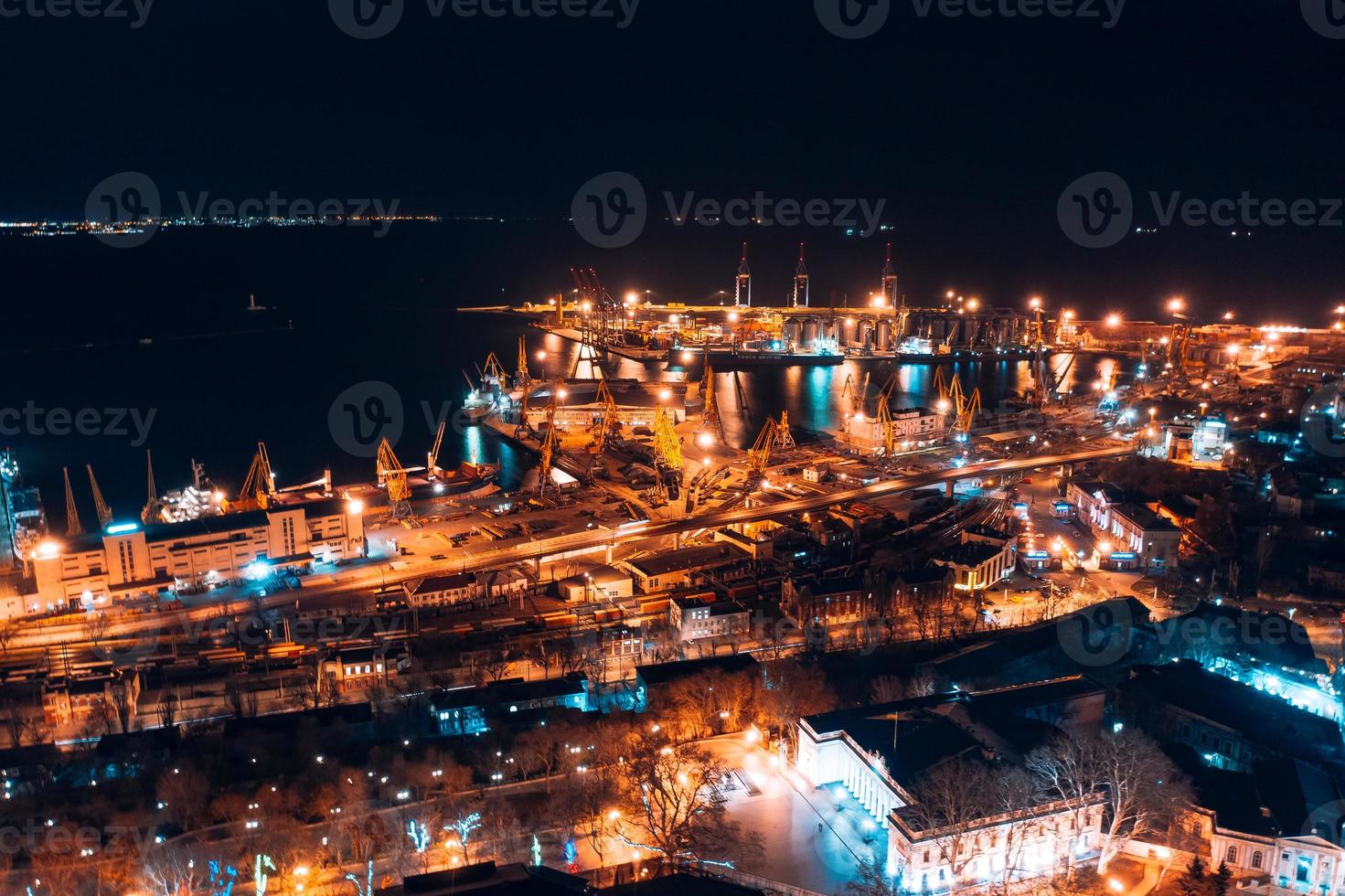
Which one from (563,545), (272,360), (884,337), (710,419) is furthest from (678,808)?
(884,337)

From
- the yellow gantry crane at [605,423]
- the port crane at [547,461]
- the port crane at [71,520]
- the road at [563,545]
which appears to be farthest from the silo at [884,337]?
the port crane at [71,520]

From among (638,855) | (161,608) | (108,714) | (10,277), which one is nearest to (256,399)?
(161,608)

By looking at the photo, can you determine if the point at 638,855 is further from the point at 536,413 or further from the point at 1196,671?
the point at 536,413

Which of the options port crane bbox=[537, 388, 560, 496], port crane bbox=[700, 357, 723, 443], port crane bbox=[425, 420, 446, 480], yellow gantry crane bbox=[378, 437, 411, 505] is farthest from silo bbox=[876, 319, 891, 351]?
yellow gantry crane bbox=[378, 437, 411, 505]

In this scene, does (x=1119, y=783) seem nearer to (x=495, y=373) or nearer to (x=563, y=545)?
(x=563, y=545)

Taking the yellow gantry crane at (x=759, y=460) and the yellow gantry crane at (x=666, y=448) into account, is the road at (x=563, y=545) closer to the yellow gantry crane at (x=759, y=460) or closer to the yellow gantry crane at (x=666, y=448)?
the yellow gantry crane at (x=759, y=460)

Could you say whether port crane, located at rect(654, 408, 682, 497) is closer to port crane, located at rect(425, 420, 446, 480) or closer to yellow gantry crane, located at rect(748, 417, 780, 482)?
yellow gantry crane, located at rect(748, 417, 780, 482)
